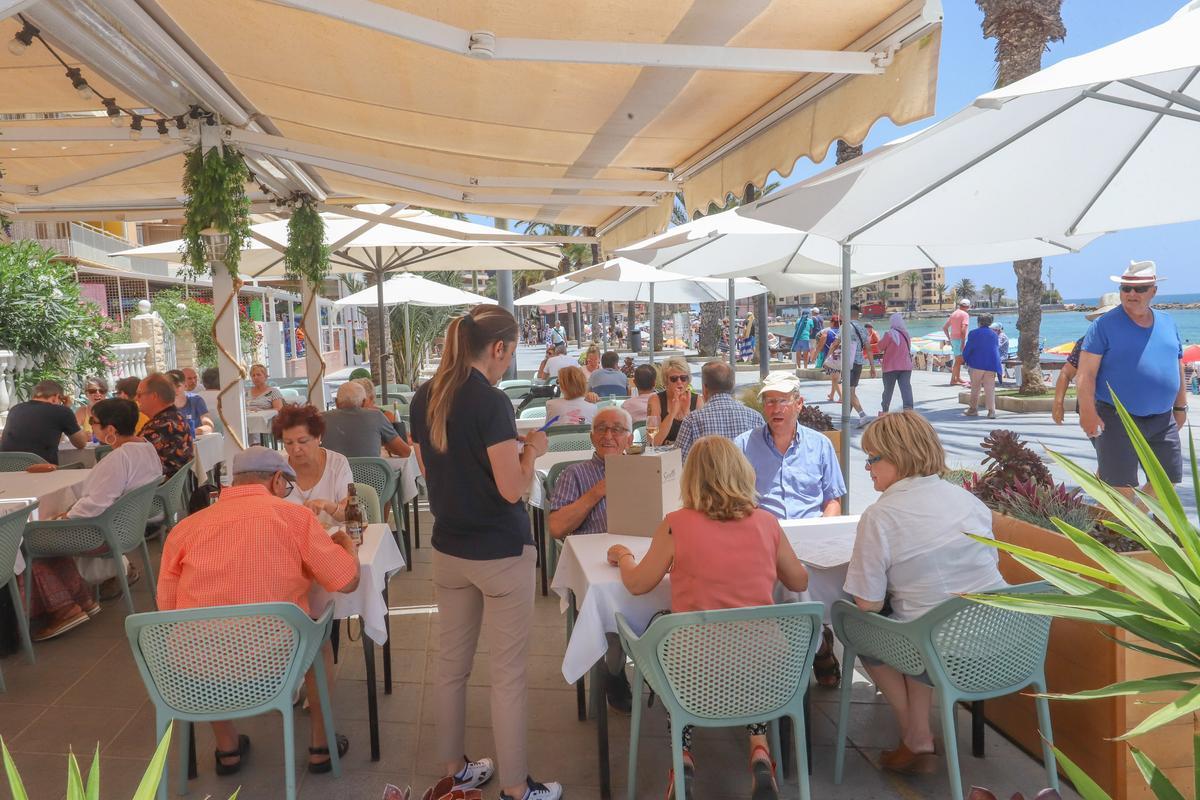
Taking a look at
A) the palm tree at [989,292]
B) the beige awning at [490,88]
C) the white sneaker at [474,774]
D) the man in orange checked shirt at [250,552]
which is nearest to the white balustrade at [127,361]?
the beige awning at [490,88]

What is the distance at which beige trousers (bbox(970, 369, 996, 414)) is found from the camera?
1213 centimetres

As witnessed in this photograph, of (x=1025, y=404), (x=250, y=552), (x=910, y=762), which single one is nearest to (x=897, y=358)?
(x=1025, y=404)

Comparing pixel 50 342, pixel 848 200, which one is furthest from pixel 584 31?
pixel 50 342

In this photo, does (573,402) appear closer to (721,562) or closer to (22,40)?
(22,40)

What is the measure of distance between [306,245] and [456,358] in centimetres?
547

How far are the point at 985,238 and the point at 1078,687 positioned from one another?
2.20m

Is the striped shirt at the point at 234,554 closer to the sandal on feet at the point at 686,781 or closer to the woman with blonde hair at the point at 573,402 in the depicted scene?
the sandal on feet at the point at 686,781

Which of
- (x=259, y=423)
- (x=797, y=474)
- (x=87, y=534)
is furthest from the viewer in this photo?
(x=259, y=423)

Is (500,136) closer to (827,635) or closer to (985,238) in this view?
(985,238)

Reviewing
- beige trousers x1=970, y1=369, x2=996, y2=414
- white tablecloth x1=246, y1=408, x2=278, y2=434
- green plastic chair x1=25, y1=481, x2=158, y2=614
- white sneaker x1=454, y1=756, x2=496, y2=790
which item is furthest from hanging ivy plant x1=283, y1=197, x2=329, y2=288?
beige trousers x1=970, y1=369, x2=996, y2=414

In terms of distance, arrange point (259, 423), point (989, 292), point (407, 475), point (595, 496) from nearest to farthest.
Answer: point (595, 496)
point (407, 475)
point (259, 423)
point (989, 292)

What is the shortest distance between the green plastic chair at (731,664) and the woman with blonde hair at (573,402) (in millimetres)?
4120

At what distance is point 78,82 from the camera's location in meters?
5.09

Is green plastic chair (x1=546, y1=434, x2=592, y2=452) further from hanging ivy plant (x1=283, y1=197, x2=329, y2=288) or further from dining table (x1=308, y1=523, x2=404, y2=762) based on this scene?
hanging ivy plant (x1=283, y1=197, x2=329, y2=288)
